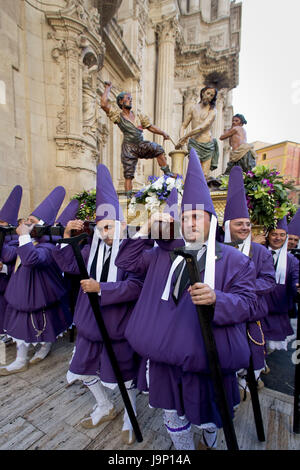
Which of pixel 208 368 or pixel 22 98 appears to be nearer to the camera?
pixel 208 368

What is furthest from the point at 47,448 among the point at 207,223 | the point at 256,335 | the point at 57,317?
the point at 207,223

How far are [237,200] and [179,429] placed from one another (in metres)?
1.92

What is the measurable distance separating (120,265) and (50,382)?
2.03m

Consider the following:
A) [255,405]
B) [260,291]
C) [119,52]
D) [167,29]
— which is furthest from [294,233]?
[167,29]

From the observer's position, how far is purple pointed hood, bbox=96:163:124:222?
195 centimetres

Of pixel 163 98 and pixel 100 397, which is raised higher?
pixel 163 98

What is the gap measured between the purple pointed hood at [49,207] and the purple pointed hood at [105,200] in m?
1.40

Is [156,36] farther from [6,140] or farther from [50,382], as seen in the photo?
[50,382]

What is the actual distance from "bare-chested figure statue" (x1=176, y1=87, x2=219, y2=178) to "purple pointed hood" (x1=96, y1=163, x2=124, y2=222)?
447cm

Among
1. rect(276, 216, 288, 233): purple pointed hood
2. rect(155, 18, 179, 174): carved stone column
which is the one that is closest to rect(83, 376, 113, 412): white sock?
rect(276, 216, 288, 233): purple pointed hood

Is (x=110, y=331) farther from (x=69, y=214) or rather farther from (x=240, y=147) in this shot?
(x=240, y=147)

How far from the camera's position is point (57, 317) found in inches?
125

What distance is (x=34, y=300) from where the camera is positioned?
2855mm

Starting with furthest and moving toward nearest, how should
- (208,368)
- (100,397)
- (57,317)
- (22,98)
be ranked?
1. (22,98)
2. (57,317)
3. (100,397)
4. (208,368)
